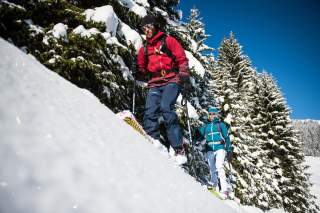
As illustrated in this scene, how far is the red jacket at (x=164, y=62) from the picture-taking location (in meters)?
5.32

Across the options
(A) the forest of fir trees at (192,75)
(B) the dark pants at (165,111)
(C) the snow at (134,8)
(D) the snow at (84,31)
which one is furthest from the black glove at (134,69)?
(C) the snow at (134,8)

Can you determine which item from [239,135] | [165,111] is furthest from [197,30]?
[165,111]

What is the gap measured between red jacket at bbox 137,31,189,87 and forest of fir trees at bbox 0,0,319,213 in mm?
702

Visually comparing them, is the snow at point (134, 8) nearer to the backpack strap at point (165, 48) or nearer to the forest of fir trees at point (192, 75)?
the forest of fir trees at point (192, 75)

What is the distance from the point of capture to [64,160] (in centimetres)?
119

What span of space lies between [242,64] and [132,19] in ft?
65.3

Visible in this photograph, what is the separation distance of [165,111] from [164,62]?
105 centimetres

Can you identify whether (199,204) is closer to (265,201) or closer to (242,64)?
(265,201)

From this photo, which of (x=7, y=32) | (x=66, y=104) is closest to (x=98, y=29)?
(x=7, y=32)

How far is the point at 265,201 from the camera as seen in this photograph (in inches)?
654

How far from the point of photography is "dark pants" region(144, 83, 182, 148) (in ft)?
17.1

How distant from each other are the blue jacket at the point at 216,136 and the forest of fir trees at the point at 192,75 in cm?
87

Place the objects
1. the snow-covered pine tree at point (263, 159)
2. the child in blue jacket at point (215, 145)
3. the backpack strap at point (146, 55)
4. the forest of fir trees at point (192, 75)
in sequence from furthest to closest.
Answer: the snow-covered pine tree at point (263, 159), the child in blue jacket at point (215, 145), the backpack strap at point (146, 55), the forest of fir trees at point (192, 75)

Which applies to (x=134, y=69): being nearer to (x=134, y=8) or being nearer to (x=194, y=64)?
(x=134, y=8)
